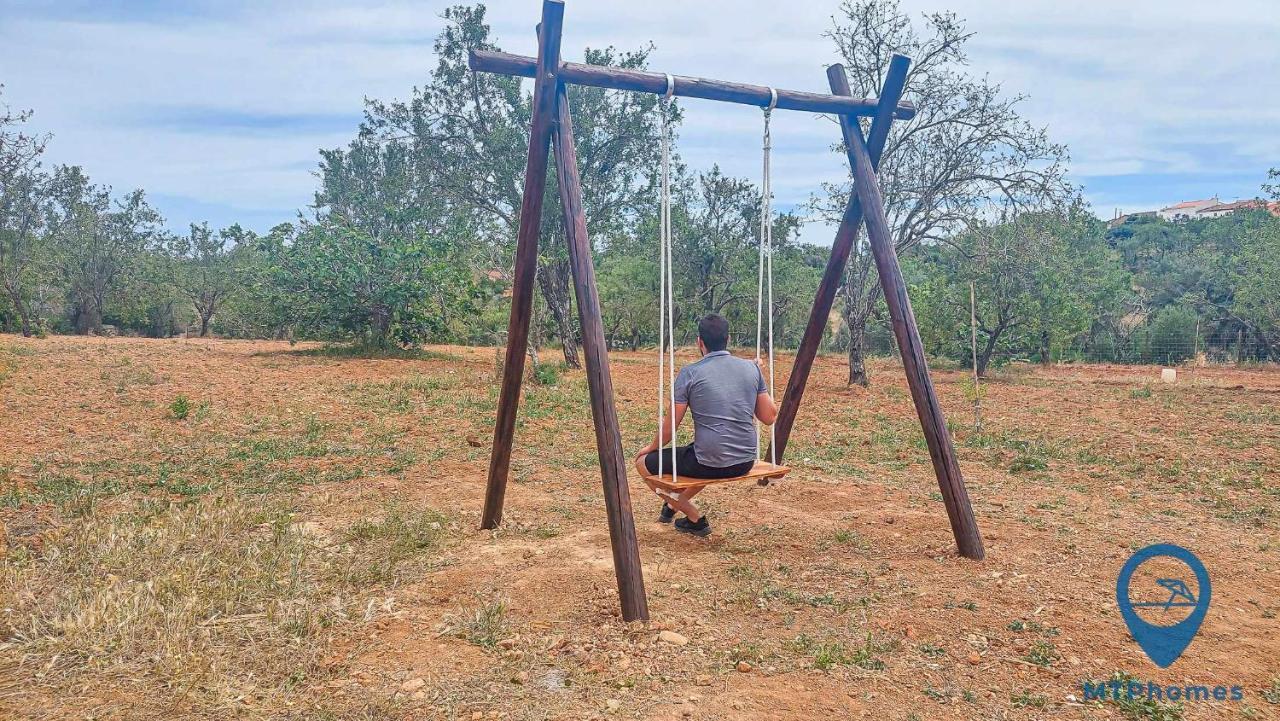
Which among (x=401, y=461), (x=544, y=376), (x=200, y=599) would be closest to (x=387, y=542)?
(x=200, y=599)

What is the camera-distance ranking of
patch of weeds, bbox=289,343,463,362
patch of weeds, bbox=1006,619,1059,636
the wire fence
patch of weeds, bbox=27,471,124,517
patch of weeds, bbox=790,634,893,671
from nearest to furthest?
patch of weeds, bbox=790,634,893,671 → patch of weeds, bbox=1006,619,1059,636 → patch of weeds, bbox=27,471,124,517 → patch of weeds, bbox=289,343,463,362 → the wire fence

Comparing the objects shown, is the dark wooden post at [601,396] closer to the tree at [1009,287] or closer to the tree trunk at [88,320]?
the tree at [1009,287]

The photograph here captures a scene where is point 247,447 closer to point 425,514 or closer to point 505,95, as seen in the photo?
point 425,514

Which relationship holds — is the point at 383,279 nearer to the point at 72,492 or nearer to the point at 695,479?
the point at 72,492

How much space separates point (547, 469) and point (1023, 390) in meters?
11.2

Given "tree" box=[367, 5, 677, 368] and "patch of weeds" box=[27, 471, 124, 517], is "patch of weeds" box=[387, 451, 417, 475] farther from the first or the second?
"tree" box=[367, 5, 677, 368]

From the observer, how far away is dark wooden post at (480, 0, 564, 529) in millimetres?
4375

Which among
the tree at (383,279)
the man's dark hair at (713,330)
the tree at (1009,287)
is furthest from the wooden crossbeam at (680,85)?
the tree at (383,279)

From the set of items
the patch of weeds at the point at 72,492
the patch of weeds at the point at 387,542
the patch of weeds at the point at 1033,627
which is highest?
the patch of weeds at the point at 72,492

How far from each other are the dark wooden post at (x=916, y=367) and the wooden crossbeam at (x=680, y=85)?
281 millimetres

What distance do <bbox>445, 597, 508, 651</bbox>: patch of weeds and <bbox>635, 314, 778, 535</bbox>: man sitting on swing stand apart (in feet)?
4.67

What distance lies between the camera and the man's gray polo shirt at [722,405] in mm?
4922

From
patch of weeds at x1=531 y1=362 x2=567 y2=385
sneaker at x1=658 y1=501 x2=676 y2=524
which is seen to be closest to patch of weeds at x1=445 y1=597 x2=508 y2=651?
sneaker at x1=658 y1=501 x2=676 y2=524

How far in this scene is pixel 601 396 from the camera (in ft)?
13.6
